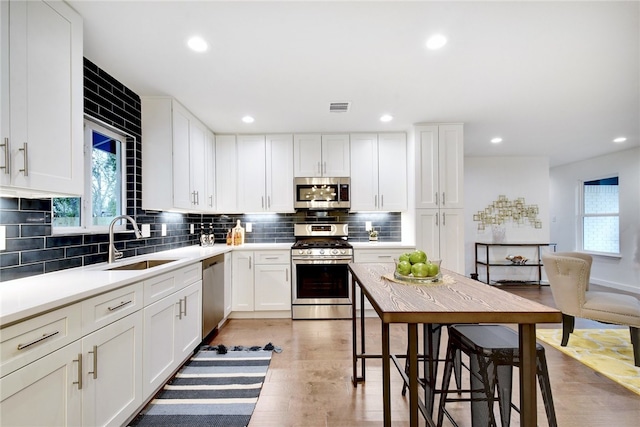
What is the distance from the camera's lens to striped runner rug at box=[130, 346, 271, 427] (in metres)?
1.82

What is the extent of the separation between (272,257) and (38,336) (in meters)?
2.60

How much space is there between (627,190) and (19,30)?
7.76m

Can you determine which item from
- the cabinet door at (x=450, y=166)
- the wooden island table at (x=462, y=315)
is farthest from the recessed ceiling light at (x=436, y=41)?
the cabinet door at (x=450, y=166)

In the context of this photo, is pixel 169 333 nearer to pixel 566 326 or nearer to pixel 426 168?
pixel 426 168

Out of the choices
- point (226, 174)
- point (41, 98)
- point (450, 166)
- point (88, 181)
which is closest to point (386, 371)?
point (41, 98)

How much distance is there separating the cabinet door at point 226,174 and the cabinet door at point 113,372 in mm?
2376

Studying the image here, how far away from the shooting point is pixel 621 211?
5188 millimetres

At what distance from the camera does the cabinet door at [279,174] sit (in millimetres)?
4008

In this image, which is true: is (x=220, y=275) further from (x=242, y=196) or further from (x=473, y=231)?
(x=473, y=231)

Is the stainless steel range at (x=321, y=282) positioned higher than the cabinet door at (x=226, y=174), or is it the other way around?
the cabinet door at (x=226, y=174)

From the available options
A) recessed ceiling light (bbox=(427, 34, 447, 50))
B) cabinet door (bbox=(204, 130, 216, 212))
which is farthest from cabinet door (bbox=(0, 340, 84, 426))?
recessed ceiling light (bbox=(427, 34, 447, 50))

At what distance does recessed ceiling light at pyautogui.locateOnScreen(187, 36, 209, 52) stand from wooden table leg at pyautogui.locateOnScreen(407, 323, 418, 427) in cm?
213

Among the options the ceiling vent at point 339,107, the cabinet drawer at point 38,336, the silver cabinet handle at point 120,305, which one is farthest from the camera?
the ceiling vent at point 339,107

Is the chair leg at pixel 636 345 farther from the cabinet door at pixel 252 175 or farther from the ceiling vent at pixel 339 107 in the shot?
the cabinet door at pixel 252 175
